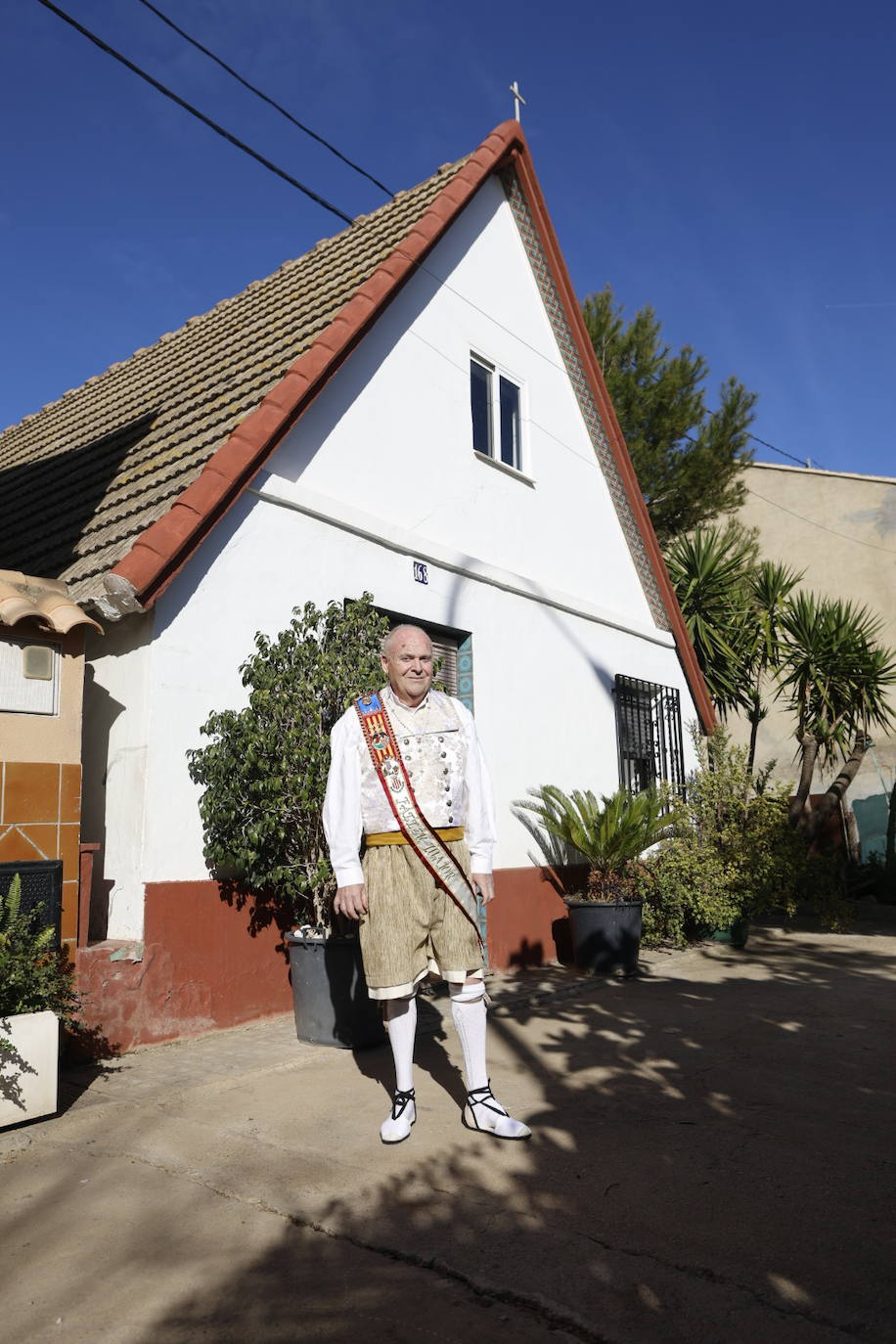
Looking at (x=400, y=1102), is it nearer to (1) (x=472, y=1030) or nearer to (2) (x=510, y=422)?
(1) (x=472, y=1030)

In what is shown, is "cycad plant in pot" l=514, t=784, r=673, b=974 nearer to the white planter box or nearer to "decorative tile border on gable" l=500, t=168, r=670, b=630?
"decorative tile border on gable" l=500, t=168, r=670, b=630

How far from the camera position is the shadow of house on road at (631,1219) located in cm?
244

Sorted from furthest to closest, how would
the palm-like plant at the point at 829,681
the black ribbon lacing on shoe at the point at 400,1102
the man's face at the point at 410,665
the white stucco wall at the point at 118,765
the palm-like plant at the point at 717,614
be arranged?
the palm-like plant at the point at 717,614 < the palm-like plant at the point at 829,681 < the white stucco wall at the point at 118,765 < the man's face at the point at 410,665 < the black ribbon lacing on shoe at the point at 400,1102

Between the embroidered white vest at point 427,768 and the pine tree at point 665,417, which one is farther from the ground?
the pine tree at point 665,417

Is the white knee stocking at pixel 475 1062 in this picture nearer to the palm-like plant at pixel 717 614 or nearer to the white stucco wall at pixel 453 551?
the white stucco wall at pixel 453 551

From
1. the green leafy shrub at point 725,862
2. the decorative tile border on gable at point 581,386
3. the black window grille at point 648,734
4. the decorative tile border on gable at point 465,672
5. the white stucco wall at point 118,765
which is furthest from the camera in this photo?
the black window grille at point 648,734

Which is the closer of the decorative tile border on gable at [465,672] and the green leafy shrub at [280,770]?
the green leafy shrub at [280,770]

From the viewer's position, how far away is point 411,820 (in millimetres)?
3922

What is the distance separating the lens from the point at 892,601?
19.9 metres

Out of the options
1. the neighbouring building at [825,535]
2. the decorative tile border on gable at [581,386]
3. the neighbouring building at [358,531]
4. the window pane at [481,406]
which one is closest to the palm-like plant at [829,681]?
the neighbouring building at [358,531]

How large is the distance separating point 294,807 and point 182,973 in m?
1.10

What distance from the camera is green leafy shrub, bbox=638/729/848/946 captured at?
29.4 ft

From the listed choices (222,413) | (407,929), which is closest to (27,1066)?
(407,929)

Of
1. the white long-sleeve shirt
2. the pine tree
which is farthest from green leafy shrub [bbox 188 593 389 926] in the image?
the pine tree
